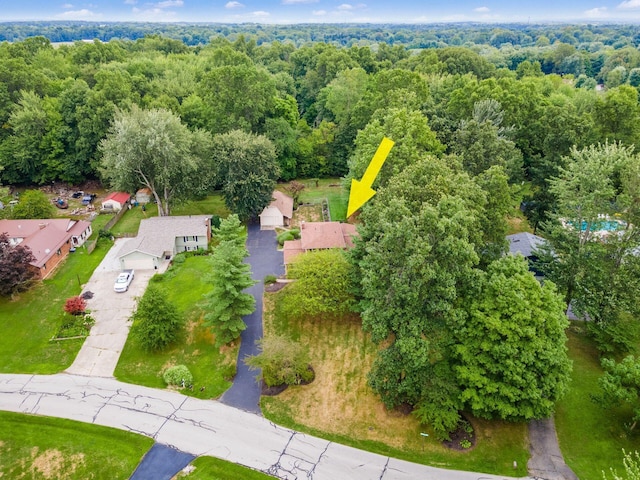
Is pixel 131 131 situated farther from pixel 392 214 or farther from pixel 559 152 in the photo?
pixel 559 152

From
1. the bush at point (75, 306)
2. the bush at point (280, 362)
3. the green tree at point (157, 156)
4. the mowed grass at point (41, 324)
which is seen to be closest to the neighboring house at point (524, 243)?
the bush at point (280, 362)

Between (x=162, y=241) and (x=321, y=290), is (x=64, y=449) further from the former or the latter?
(x=162, y=241)

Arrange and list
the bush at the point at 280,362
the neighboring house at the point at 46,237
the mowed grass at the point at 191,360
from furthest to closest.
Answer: the neighboring house at the point at 46,237, the mowed grass at the point at 191,360, the bush at the point at 280,362

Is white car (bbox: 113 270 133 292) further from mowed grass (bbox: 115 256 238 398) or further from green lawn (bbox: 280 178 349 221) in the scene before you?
green lawn (bbox: 280 178 349 221)

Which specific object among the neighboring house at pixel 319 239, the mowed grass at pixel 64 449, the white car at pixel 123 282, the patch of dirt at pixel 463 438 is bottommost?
the mowed grass at pixel 64 449

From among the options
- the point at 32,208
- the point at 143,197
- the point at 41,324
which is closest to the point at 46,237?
the point at 32,208

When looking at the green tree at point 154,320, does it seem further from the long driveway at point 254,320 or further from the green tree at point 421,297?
the green tree at point 421,297
